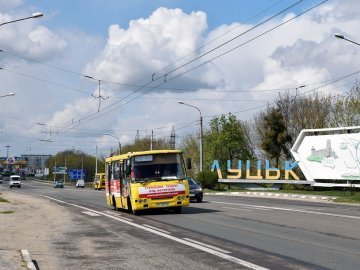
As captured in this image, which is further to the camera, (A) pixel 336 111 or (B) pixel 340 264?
(A) pixel 336 111

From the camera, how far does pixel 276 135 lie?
58.9m

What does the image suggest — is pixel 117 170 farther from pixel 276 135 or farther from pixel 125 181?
pixel 276 135

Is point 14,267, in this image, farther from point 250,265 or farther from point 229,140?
point 229,140

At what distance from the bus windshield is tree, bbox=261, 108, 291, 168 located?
37.9 metres

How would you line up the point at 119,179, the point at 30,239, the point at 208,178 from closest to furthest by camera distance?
the point at 30,239 < the point at 119,179 < the point at 208,178

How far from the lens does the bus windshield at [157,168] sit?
21.8 m

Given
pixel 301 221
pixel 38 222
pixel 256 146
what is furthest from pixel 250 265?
pixel 256 146

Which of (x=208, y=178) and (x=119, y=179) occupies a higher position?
(x=208, y=178)

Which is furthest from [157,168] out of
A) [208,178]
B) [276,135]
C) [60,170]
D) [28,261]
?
[60,170]

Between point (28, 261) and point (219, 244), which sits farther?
point (219, 244)

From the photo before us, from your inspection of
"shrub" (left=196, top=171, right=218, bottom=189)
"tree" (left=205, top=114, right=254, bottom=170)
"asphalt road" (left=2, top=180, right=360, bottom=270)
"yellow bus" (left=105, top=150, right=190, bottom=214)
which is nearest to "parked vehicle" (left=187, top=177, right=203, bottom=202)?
"yellow bus" (left=105, top=150, right=190, bottom=214)

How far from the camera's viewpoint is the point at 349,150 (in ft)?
145

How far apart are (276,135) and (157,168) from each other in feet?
127

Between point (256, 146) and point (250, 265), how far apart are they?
61.7m
